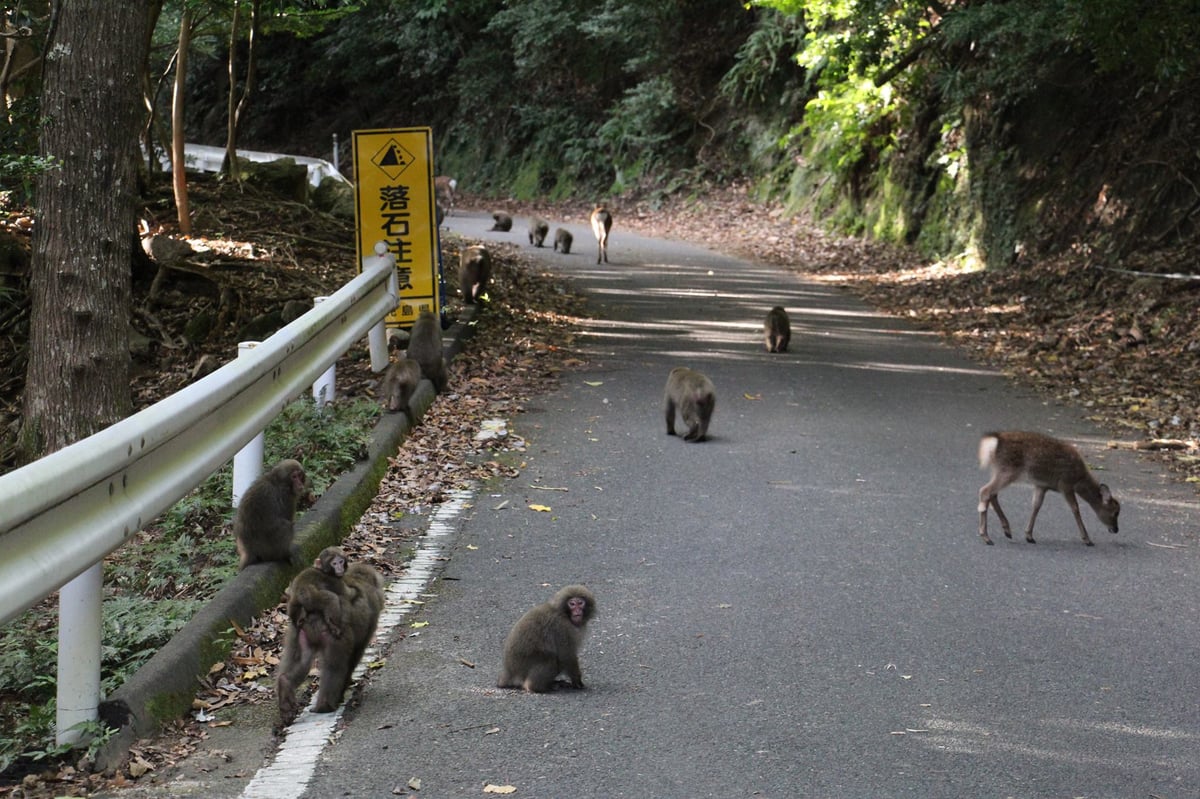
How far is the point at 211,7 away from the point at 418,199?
7101mm

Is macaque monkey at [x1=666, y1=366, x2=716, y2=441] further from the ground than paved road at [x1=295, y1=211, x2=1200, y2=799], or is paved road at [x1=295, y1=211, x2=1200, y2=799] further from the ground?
macaque monkey at [x1=666, y1=366, x2=716, y2=441]

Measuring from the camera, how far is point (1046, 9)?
17.4 meters

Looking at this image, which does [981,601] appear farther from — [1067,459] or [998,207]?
[998,207]

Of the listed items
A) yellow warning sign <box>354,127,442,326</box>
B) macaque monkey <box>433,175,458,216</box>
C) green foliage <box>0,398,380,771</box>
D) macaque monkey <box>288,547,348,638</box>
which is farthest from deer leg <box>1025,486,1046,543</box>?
macaque monkey <box>433,175,458,216</box>

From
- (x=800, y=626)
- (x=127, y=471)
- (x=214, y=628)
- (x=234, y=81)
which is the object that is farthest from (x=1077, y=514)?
(x=234, y=81)

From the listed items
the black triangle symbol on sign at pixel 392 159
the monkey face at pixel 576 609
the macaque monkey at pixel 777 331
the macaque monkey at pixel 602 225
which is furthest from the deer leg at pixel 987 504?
the macaque monkey at pixel 602 225

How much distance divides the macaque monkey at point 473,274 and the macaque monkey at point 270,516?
32.5 feet

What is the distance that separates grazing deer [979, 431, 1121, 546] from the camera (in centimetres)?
825

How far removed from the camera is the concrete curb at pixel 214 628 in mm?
4695

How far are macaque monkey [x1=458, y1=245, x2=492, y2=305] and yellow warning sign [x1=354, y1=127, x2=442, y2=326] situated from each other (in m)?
2.99

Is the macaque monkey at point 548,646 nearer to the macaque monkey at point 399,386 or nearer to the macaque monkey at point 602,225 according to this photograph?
the macaque monkey at point 399,386

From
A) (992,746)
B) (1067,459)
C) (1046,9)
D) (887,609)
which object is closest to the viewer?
(992,746)

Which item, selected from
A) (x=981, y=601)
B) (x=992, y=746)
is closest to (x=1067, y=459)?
(x=981, y=601)

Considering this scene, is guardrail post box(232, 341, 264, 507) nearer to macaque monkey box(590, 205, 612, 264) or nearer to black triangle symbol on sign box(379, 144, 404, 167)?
black triangle symbol on sign box(379, 144, 404, 167)
